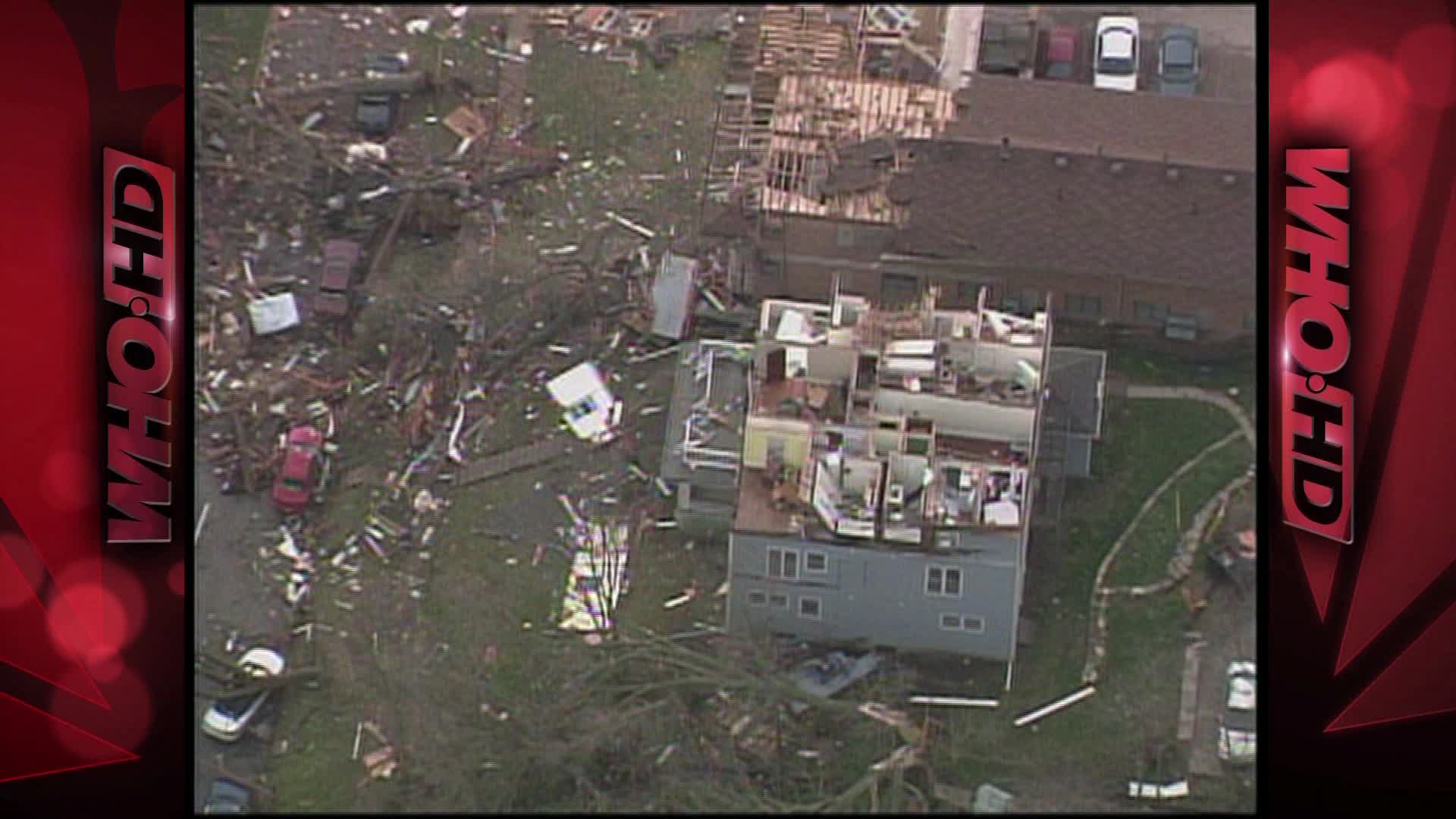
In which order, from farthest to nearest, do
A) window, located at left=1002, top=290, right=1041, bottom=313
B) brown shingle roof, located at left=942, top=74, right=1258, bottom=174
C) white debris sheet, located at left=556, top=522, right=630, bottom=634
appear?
brown shingle roof, located at left=942, top=74, right=1258, bottom=174, window, located at left=1002, top=290, right=1041, bottom=313, white debris sheet, located at left=556, top=522, right=630, bottom=634

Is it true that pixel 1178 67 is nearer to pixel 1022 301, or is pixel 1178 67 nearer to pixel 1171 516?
pixel 1022 301

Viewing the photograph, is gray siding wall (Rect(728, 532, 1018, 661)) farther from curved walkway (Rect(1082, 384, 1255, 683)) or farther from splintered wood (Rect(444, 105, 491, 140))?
splintered wood (Rect(444, 105, 491, 140))

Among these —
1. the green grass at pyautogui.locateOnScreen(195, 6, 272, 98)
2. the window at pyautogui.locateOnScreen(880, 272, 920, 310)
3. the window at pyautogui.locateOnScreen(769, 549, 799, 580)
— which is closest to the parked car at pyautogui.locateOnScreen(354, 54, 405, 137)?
the green grass at pyautogui.locateOnScreen(195, 6, 272, 98)

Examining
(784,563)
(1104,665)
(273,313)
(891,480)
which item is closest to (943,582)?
(891,480)

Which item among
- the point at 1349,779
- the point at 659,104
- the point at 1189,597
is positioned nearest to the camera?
the point at 1349,779

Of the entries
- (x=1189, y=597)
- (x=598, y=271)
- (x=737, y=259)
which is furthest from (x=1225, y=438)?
(x=598, y=271)

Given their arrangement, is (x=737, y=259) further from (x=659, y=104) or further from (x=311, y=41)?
(x=311, y=41)

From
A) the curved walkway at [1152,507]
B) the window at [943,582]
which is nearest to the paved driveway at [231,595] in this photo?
the window at [943,582]

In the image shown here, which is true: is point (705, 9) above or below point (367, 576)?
above
